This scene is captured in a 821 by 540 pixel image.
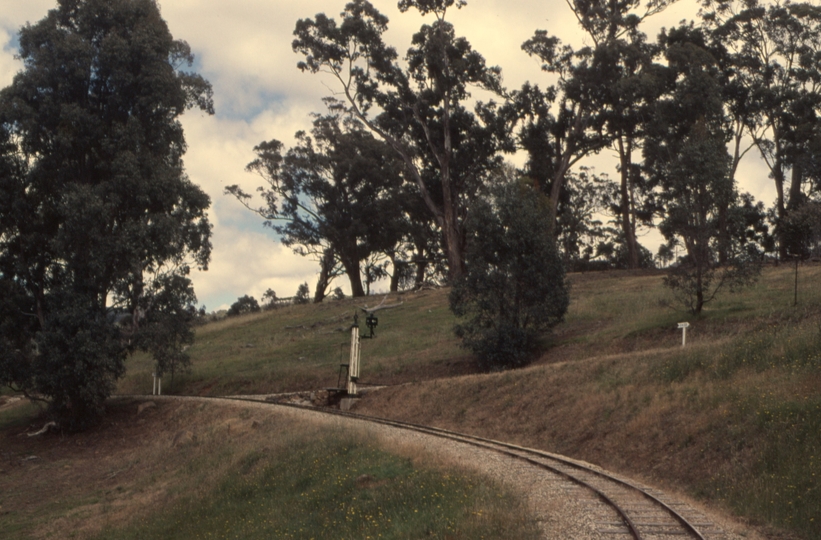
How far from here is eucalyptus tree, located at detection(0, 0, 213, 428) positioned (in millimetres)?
33594

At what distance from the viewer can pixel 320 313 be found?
6328cm

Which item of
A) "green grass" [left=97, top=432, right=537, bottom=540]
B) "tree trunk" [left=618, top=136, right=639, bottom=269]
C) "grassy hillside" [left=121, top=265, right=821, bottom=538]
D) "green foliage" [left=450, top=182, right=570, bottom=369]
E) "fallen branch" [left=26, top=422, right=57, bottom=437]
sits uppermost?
"tree trunk" [left=618, top=136, right=639, bottom=269]

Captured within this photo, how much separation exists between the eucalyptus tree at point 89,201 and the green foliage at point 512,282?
13094 millimetres

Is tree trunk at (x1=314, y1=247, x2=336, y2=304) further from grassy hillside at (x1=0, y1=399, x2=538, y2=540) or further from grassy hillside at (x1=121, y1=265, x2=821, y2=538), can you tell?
grassy hillside at (x1=0, y1=399, x2=538, y2=540)

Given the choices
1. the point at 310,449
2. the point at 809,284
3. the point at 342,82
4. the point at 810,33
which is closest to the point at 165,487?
the point at 310,449

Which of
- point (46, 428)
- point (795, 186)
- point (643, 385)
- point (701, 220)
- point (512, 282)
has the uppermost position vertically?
point (795, 186)

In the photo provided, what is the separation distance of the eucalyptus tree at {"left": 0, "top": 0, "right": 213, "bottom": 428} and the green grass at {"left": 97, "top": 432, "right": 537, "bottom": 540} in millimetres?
14467

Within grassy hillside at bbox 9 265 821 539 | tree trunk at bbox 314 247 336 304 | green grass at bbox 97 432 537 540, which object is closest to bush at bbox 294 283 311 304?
tree trunk at bbox 314 247 336 304

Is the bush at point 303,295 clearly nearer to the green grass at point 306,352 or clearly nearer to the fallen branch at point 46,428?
the green grass at point 306,352

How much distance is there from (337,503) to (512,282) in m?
20.5

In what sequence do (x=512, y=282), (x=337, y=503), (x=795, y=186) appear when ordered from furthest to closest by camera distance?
(x=795, y=186) → (x=512, y=282) → (x=337, y=503)

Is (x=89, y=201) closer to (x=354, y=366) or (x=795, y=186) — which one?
(x=354, y=366)

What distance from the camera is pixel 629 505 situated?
13.7m

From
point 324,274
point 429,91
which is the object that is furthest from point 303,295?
point 429,91
